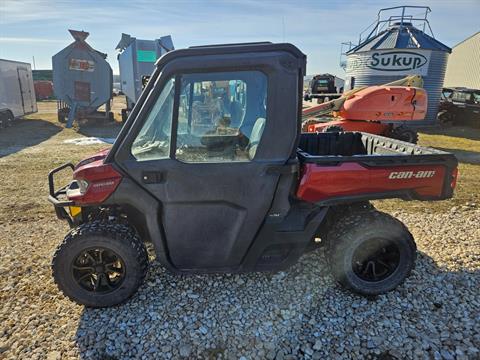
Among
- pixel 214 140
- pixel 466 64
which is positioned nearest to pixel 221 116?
pixel 214 140

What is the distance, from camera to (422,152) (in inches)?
132

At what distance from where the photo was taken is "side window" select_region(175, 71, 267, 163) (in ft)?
9.18

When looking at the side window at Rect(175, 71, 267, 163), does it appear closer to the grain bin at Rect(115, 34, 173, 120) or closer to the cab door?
the cab door

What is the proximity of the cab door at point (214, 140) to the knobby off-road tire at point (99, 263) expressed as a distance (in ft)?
1.37

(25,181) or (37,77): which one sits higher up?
Answer: (37,77)

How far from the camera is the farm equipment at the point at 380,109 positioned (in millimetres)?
8852

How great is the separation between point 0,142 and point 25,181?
601 cm

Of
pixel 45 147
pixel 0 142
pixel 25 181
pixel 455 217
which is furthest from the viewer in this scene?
pixel 0 142

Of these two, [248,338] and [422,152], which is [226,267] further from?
[422,152]

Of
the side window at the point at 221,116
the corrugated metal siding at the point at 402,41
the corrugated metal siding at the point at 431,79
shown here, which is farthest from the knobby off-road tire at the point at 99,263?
the corrugated metal siding at the point at 402,41

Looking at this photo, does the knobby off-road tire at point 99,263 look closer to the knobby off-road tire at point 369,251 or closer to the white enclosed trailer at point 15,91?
the knobby off-road tire at point 369,251

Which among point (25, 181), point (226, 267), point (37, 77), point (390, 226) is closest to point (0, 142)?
point (25, 181)

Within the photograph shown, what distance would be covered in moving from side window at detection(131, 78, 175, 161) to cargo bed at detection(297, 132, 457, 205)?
4.09ft

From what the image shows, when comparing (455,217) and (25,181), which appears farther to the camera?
(25,181)
